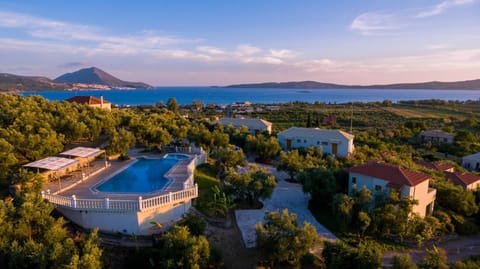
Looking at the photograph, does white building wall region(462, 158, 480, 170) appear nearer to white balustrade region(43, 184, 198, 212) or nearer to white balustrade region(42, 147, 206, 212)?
white balustrade region(42, 147, 206, 212)

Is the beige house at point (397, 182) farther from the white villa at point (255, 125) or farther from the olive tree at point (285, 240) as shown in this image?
the white villa at point (255, 125)

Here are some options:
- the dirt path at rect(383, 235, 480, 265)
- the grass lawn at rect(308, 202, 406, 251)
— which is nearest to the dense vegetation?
the grass lawn at rect(308, 202, 406, 251)

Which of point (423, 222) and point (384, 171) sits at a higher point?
point (384, 171)

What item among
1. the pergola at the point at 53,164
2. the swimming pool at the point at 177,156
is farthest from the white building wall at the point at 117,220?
the swimming pool at the point at 177,156

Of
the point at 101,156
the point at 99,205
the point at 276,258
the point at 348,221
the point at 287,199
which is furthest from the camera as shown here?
the point at 101,156

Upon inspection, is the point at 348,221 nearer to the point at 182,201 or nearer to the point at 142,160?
the point at 182,201

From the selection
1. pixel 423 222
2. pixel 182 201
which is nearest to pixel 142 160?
pixel 182 201
